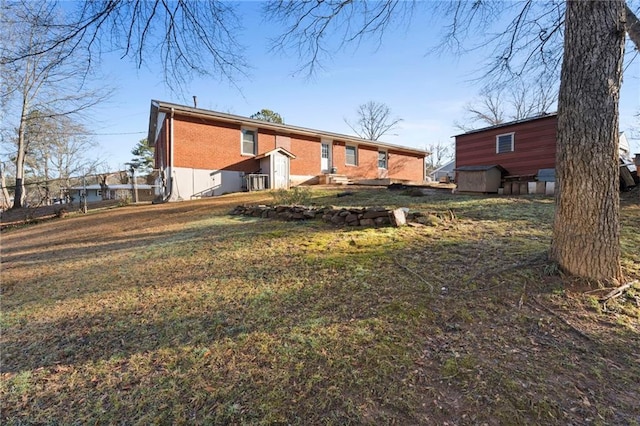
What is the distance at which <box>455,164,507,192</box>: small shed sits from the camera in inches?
433

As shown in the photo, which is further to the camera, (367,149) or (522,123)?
(367,149)

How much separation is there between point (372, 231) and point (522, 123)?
399 inches

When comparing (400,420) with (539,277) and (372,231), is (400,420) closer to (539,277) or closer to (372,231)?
(539,277)

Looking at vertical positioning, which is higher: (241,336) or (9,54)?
(9,54)

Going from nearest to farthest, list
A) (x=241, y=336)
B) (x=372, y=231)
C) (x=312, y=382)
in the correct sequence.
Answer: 1. (x=312, y=382)
2. (x=241, y=336)
3. (x=372, y=231)

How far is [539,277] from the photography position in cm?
313

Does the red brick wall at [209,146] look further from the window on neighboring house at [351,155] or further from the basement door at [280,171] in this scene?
the window on neighboring house at [351,155]

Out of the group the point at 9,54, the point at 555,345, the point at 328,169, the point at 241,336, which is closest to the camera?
the point at 555,345

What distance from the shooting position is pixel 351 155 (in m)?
21.2

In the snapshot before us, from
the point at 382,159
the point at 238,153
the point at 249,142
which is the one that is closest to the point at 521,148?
the point at 382,159

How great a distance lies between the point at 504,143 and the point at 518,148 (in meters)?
0.65

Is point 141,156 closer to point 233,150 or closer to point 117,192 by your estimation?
point 117,192

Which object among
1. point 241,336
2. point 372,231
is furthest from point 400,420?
point 372,231

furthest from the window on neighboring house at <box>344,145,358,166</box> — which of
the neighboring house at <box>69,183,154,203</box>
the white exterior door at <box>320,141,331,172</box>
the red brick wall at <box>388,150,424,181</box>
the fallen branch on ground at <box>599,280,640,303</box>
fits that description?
the fallen branch on ground at <box>599,280,640,303</box>
